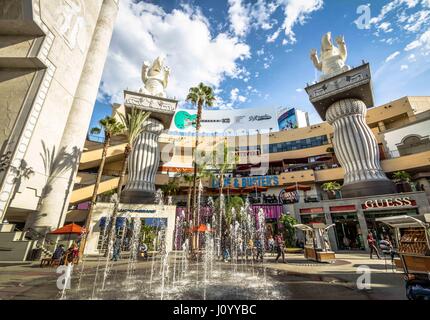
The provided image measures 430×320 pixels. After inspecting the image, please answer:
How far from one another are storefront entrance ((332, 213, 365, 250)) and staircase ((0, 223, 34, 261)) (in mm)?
27542

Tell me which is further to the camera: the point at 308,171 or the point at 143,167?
the point at 308,171

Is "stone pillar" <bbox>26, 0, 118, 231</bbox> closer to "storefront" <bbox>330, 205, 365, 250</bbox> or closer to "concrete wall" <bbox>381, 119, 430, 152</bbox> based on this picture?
"storefront" <bbox>330, 205, 365, 250</bbox>

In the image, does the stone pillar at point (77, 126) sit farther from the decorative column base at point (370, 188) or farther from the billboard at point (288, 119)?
the billboard at point (288, 119)

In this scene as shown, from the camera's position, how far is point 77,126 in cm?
2261

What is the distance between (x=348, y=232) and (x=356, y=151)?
8688mm

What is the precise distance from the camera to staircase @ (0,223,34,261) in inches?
589

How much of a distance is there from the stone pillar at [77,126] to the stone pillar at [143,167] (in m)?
5.77

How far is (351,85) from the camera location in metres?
22.9

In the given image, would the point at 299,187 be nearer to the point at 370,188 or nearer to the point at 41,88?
the point at 370,188

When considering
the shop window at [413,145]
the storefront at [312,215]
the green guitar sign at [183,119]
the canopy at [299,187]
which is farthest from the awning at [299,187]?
the green guitar sign at [183,119]

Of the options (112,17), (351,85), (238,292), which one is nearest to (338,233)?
(351,85)

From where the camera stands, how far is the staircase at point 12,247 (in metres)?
15.0

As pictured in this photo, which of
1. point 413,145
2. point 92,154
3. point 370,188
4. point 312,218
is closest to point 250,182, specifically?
point 312,218
